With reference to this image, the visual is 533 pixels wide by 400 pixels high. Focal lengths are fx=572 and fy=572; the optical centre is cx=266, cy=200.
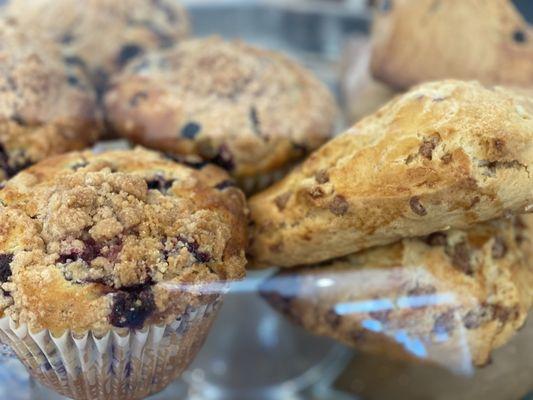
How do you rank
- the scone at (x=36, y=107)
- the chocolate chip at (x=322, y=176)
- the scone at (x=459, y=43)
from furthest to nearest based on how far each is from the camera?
the scone at (x=459, y=43), the scone at (x=36, y=107), the chocolate chip at (x=322, y=176)

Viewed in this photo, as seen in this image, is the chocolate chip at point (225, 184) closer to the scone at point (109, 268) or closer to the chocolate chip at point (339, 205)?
the scone at point (109, 268)

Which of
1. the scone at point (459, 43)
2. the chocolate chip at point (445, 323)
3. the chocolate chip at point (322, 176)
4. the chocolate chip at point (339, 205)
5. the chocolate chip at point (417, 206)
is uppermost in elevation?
the scone at point (459, 43)

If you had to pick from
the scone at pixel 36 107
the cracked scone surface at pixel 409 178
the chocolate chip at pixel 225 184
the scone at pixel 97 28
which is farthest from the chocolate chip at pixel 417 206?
the scone at pixel 97 28

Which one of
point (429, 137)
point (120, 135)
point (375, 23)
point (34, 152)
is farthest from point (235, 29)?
point (429, 137)

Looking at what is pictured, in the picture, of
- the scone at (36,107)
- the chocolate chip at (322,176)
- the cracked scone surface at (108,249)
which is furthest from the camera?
the scone at (36,107)

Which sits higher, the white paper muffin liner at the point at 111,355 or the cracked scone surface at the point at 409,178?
the cracked scone surface at the point at 409,178

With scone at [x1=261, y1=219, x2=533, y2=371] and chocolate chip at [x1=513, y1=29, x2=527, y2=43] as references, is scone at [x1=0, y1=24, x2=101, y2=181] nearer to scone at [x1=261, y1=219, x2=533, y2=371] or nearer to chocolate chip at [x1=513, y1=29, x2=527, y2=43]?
scone at [x1=261, y1=219, x2=533, y2=371]

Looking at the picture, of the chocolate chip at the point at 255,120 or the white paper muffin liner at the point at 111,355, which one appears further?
the chocolate chip at the point at 255,120
